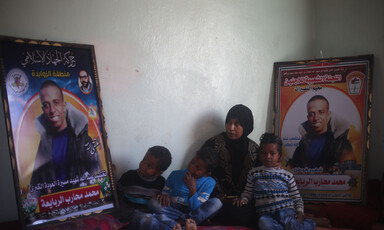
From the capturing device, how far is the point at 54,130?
2.10 m

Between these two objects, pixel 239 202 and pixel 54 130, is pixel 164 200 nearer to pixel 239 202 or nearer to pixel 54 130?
pixel 239 202

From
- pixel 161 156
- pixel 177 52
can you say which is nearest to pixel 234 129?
pixel 161 156

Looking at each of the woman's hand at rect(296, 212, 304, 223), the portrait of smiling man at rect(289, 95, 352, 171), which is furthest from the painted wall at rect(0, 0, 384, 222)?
the woman's hand at rect(296, 212, 304, 223)

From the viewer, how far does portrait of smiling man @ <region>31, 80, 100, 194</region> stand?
204cm

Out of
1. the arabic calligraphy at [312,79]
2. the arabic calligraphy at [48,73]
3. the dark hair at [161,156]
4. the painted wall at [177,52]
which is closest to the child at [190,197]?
the dark hair at [161,156]

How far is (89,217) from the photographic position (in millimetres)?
2113

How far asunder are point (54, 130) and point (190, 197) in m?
0.98

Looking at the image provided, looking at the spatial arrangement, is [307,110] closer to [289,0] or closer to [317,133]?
[317,133]

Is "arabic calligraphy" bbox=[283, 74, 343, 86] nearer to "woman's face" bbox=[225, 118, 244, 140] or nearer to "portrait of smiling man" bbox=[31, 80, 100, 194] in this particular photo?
"woman's face" bbox=[225, 118, 244, 140]

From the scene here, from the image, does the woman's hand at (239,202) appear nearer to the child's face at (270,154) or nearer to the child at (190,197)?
the child at (190,197)

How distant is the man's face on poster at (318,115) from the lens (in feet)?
9.02

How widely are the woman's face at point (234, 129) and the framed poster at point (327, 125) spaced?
0.52 m

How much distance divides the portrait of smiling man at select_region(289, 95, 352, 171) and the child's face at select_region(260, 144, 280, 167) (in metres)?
0.61

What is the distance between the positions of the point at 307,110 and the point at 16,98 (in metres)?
2.23
